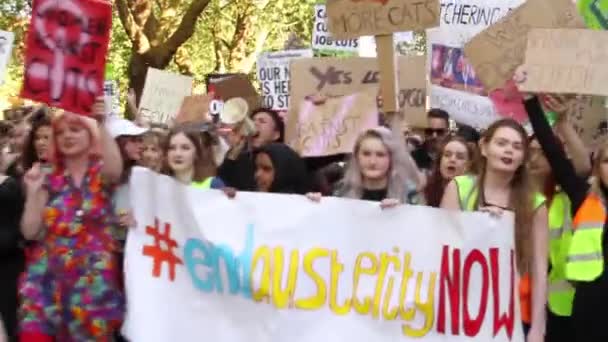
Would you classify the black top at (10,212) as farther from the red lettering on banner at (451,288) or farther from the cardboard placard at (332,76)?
the cardboard placard at (332,76)

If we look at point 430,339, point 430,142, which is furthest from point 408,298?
point 430,142

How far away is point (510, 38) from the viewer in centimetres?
624

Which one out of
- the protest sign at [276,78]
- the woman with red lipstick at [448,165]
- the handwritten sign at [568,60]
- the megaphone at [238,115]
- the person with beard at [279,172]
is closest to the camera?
the handwritten sign at [568,60]

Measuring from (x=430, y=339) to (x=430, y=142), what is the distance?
3.24 metres

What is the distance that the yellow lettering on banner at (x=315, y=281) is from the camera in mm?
5086

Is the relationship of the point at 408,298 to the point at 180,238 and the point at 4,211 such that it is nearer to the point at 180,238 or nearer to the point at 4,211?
the point at 180,238

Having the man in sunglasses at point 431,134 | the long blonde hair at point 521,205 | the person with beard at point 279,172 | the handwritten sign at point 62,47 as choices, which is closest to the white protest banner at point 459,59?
the man in sunglasses at point 431,134

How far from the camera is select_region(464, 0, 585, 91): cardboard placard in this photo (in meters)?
6.18

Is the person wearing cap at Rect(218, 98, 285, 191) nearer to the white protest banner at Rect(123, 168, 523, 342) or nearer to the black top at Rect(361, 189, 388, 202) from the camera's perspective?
the black top at Rect(361, 189, 388, 202)

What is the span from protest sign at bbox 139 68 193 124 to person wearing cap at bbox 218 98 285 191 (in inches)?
107

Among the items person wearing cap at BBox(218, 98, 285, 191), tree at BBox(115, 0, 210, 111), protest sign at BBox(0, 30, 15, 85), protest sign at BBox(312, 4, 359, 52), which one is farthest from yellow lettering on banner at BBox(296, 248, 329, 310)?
tree at BBox(115, 0, 210, 111)

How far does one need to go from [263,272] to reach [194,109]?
4542 millimetres

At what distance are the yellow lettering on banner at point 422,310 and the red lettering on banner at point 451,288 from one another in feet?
0.11

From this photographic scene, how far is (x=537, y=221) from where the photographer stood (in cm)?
500
